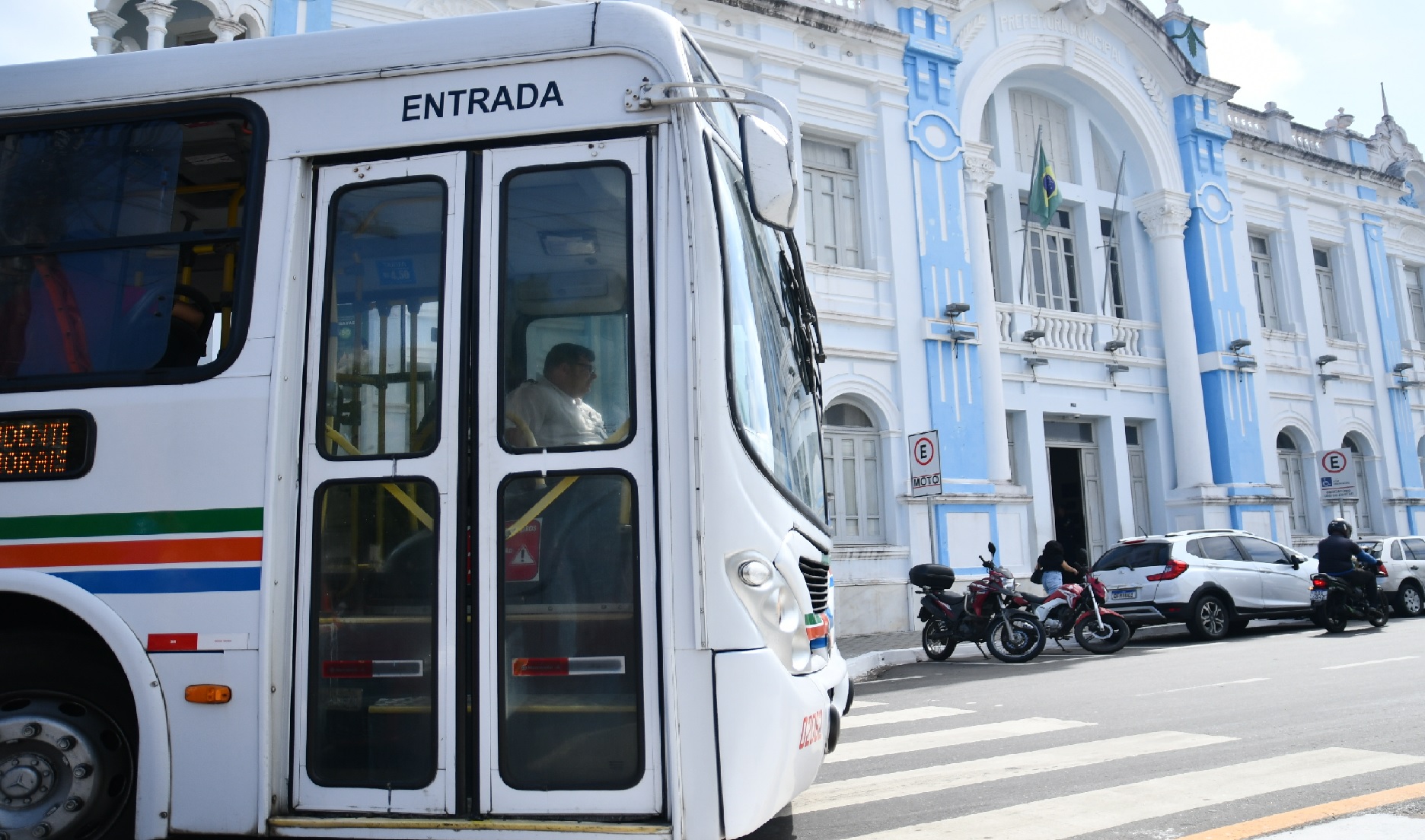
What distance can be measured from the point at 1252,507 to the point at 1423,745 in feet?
51.3

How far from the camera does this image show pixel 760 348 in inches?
160

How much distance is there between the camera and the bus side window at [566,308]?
12.3ft

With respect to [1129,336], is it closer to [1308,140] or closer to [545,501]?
[1308,140]

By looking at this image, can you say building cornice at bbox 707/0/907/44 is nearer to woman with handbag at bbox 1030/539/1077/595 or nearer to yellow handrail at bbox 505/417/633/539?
woman with handbag at bbox 1030/539/1077/595

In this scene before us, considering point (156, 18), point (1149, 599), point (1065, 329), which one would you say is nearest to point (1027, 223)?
point (1065, 329)

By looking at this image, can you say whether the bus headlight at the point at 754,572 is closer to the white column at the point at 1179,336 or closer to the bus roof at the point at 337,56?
the bus roof at the point at 337,56

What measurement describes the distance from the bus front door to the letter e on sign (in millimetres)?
10671

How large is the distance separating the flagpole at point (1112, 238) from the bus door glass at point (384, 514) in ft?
58.7

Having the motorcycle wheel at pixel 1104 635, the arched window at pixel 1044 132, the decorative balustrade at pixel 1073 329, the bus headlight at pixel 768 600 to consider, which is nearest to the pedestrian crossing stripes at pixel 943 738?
the bus headlight at pixel 768 600

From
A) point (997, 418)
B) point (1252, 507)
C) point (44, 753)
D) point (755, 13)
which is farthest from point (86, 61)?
point (1252, 507)

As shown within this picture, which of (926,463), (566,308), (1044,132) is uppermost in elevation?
(1044,132)

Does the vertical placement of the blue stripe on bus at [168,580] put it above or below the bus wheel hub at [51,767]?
above

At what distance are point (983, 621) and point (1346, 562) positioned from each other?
575cm

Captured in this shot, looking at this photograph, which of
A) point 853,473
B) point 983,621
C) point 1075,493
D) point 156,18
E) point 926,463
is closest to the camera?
point 156,18
